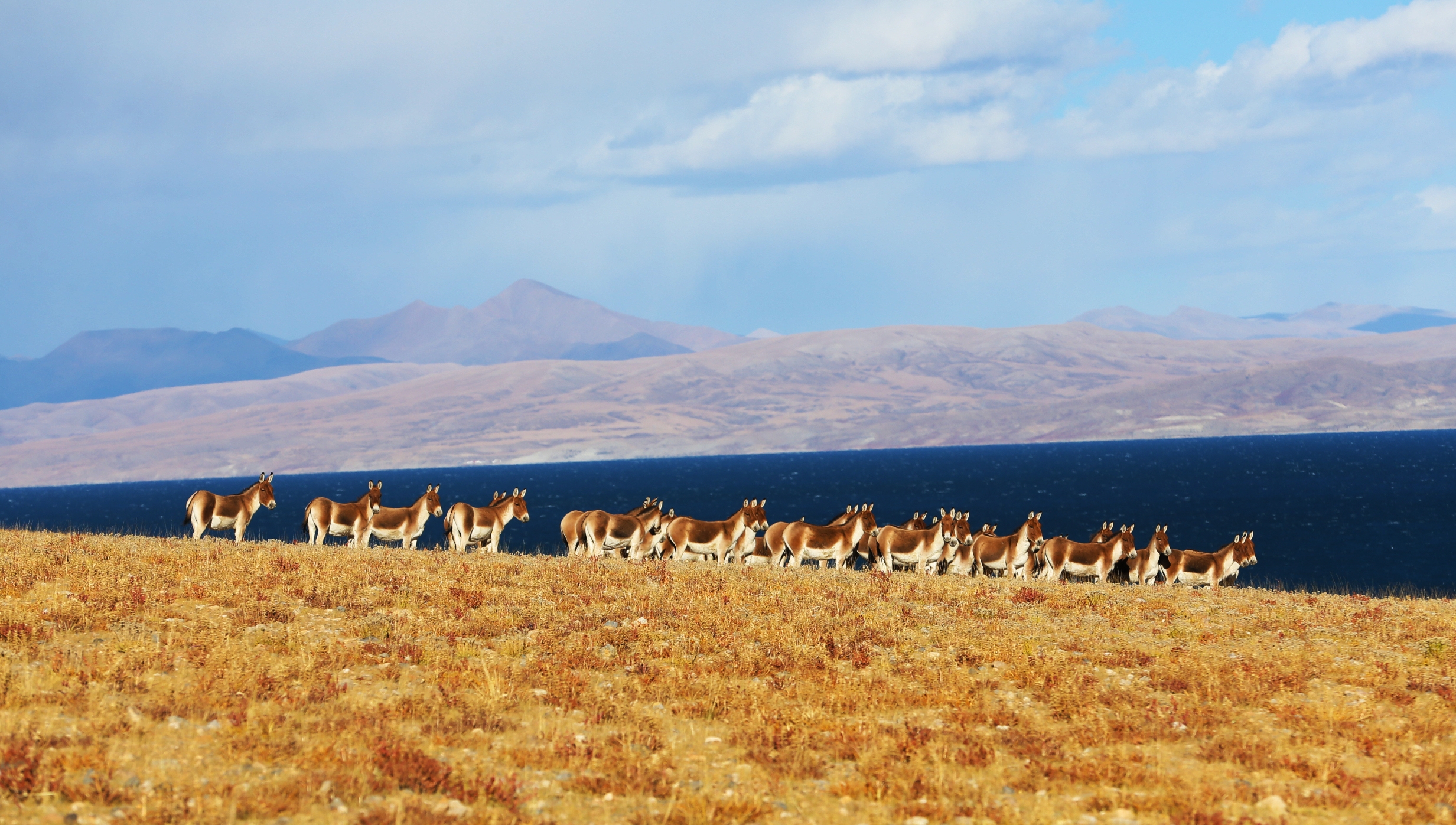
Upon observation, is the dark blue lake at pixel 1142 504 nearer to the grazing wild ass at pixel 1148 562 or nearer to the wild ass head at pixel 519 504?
the wild ass head at pixel 519 504

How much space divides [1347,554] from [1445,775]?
6979 cm

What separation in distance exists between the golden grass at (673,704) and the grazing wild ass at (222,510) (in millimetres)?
6163

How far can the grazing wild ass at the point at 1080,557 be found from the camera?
31.0m

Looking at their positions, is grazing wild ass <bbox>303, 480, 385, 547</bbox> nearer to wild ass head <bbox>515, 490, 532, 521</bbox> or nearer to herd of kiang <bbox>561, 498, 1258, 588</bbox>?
wild ass head <bbox>515, 490, 532, 521</bbox>

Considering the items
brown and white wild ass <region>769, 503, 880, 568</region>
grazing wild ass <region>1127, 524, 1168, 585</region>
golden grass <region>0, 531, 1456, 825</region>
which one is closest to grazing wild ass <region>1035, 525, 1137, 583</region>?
grazing wild ass <region>1127, 524, 1168, 585</region>

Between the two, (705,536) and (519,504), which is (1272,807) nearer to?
(705,536)

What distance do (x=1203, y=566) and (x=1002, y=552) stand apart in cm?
728

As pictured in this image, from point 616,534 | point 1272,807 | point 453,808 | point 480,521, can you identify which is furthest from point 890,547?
point 453,808

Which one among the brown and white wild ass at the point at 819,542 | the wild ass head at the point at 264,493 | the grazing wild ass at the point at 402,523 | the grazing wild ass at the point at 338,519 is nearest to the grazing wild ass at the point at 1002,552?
the brown and white wild ass at the point at 819,542

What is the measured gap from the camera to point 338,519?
99.1ft

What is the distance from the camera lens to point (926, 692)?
14719 mm

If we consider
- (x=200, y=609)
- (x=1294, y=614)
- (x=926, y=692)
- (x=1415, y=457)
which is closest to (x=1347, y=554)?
(x=1294, y=614)

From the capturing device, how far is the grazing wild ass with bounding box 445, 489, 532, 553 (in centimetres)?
3198

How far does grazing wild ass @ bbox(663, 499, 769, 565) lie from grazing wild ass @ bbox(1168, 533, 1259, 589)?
44.9 ft
